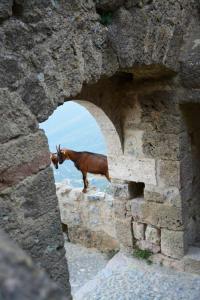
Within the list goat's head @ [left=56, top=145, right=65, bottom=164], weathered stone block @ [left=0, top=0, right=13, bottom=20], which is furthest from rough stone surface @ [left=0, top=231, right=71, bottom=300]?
goat's head @ [left=56, top=145, right=65, bottom=164]

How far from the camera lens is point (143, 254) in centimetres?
378

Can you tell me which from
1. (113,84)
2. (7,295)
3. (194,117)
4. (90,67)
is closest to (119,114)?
(113,84)

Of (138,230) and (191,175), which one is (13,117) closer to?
(191,175)

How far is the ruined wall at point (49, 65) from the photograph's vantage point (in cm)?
169

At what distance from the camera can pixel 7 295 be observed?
1.32 feet

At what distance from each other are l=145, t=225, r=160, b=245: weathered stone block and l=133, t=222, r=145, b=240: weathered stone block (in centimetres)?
6

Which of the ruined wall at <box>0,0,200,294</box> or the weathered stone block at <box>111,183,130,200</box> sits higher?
the ruined wall at <box>0,0,200,294</box>

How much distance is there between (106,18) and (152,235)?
2293 millimetres

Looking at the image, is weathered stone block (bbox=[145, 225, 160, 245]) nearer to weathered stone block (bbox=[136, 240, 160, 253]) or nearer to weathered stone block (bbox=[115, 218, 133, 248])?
weathered stone block (bbox=[136, 240, 160, 253])

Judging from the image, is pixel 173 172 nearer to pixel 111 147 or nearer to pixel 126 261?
pixel 111 147

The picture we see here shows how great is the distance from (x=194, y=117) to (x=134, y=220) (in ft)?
4.11

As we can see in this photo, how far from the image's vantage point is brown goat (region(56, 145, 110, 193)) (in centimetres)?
426

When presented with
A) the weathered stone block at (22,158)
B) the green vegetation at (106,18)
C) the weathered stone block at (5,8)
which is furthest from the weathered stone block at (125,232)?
the weathered stone block at (5,8)

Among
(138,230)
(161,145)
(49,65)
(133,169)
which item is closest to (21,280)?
(49,65)
